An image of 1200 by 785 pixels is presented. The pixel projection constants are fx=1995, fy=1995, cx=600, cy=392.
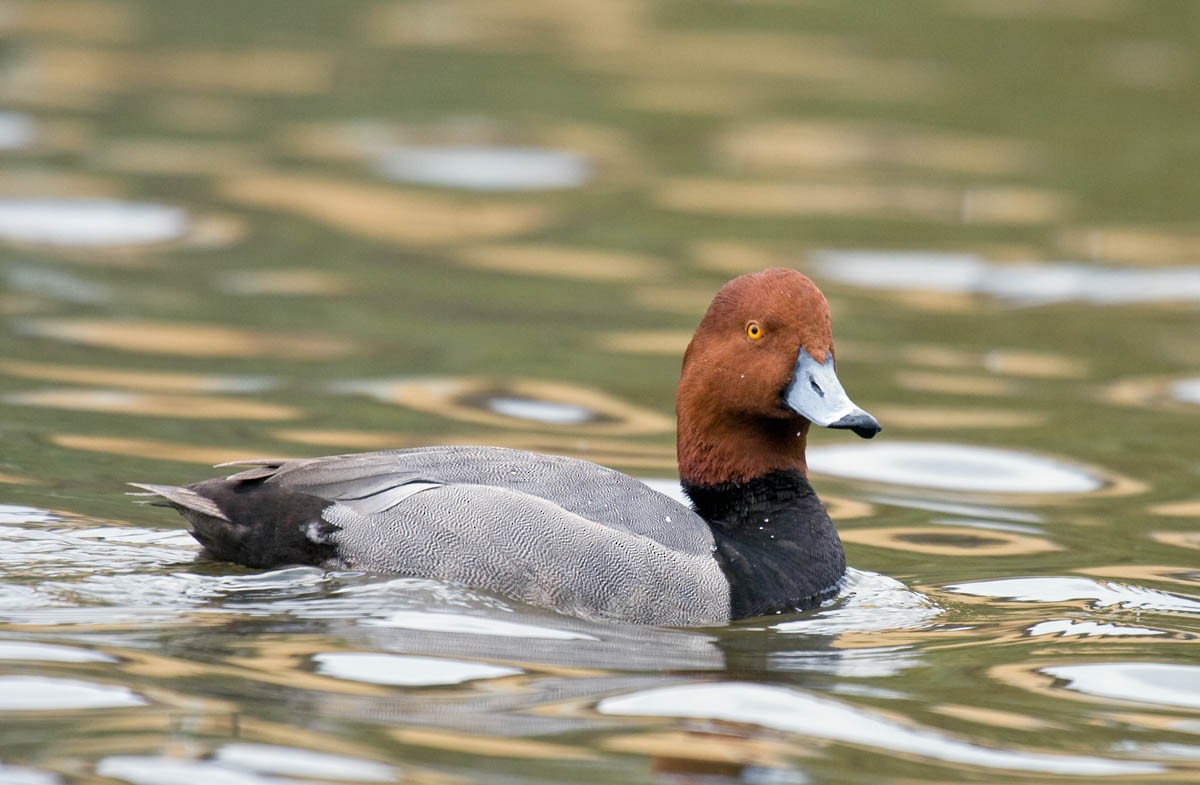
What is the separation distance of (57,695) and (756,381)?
99.5 inches

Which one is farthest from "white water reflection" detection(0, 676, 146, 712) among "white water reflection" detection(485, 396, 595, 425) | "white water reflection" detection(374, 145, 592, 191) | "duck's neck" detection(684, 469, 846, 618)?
"white water reflection" detection(374, 145, 592, 191)

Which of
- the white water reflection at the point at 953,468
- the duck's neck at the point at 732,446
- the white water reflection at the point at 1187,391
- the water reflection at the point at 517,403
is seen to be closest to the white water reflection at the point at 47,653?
the duck's neck at the point at 732,446

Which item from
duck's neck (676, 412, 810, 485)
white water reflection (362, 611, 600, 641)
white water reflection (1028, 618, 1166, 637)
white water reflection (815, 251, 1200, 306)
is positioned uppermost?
white water reflection (815, 251, 1200, 306)

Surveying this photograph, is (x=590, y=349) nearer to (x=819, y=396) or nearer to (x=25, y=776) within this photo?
(x=819, y=396)

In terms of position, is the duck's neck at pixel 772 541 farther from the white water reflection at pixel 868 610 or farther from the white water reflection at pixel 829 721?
the white water reflection at pixel 829 721

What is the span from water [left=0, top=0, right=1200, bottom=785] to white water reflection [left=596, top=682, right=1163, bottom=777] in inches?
0.6

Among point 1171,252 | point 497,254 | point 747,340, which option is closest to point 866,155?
point 1171,252

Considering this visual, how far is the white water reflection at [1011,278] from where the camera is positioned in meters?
11.8

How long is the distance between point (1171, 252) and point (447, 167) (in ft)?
16.3

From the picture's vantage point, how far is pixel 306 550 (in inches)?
239

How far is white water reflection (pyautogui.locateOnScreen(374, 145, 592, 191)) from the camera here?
13711mm

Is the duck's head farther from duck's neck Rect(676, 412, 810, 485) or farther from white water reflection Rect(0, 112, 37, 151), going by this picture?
white water reflection Rect(0, 112, 37, 151)

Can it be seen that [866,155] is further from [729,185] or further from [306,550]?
[306,550]

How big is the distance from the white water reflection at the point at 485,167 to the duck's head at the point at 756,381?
23.3 ft
